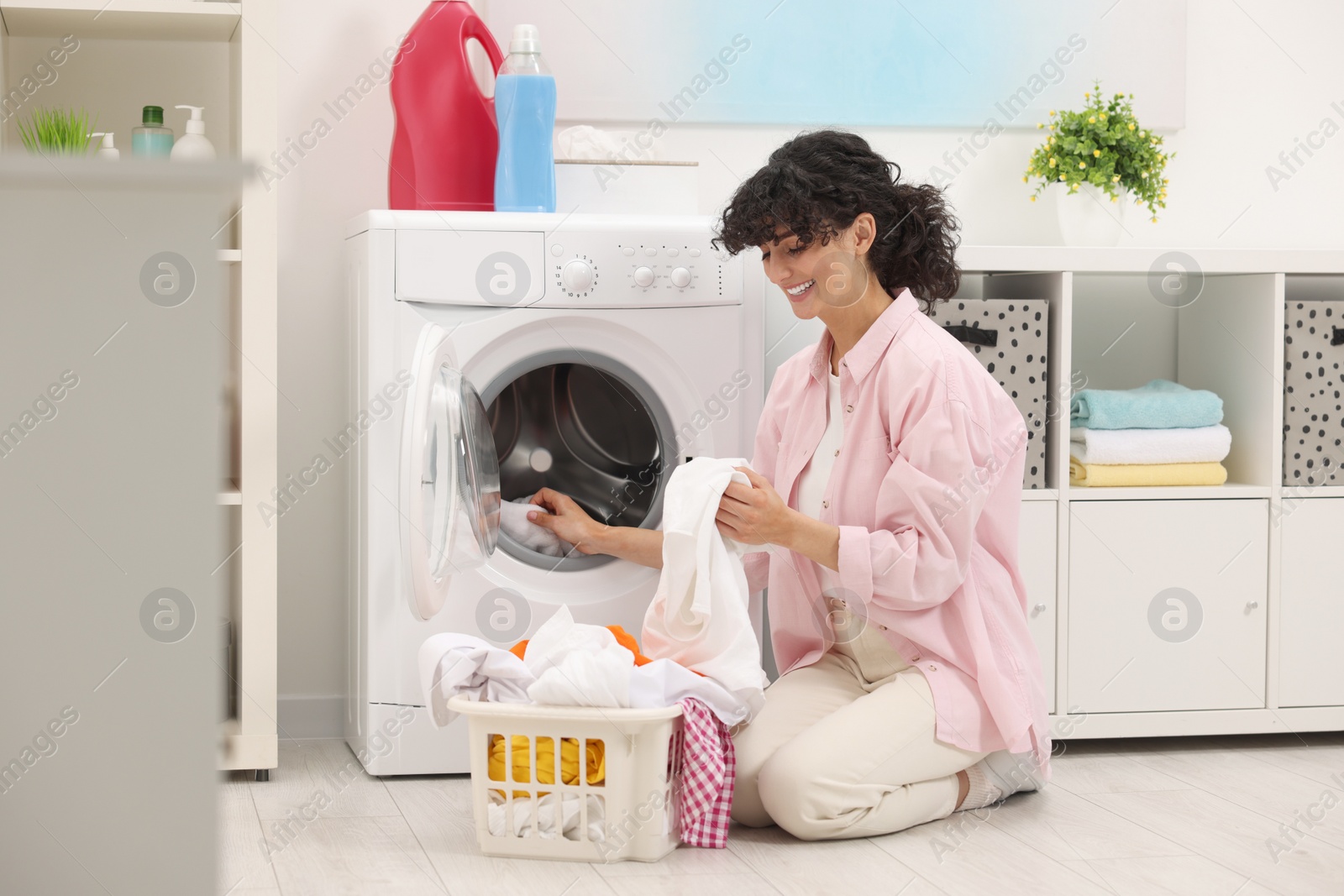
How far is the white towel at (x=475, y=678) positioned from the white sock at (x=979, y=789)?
0.68m

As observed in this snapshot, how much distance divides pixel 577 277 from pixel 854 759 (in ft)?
2.81

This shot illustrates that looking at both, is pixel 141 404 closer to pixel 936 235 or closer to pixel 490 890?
pixel 490 890

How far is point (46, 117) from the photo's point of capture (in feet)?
6.31

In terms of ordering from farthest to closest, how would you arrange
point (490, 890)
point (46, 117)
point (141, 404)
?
point (46, 117)
point (490, 890)
point (141, 404)

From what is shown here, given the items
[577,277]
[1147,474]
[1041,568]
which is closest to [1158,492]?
[1147,474]

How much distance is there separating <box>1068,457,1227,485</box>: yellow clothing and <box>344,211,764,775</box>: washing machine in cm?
60

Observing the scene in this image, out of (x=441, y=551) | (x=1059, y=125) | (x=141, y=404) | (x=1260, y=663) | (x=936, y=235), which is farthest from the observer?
(x=1059, y=125)

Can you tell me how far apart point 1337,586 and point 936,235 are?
41.4 inches

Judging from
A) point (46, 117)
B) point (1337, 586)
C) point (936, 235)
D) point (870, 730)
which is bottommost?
point (870, 730)

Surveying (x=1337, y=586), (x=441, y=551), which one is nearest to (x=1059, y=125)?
(x=1337, y=586)

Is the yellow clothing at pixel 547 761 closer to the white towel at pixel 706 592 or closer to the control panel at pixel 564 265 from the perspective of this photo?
the white towel at pixel 706 592

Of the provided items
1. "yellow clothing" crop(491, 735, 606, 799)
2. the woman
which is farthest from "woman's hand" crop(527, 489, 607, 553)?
"yellow clothing" crop(491, 735, 606, 799)

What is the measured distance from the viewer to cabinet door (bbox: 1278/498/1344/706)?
2145 millimetres

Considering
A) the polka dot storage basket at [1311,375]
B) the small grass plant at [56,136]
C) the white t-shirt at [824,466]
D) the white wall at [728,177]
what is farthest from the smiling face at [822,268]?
the small grass plant at [56,136]
